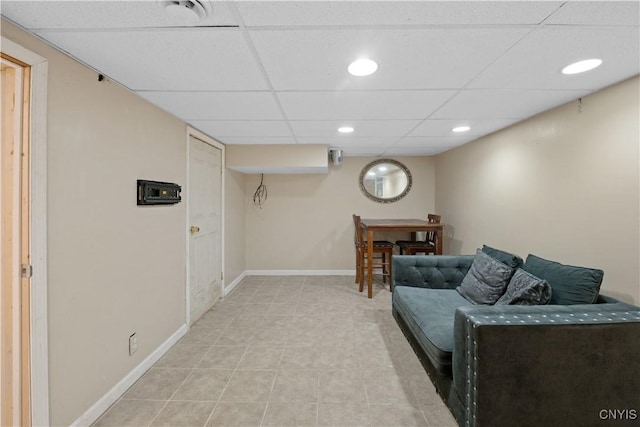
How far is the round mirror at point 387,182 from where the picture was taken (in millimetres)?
4812

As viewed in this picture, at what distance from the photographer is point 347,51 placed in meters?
1.36

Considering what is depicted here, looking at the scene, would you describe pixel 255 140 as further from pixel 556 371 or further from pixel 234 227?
pixel 556 371

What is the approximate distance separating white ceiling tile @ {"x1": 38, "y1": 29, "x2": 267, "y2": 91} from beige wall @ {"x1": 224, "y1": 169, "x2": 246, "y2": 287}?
217cm

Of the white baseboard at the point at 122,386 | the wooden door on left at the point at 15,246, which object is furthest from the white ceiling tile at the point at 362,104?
the white baseboard at the point at 122,386

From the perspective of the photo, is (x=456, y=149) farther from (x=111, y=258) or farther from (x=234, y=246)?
(x=111, y=258)

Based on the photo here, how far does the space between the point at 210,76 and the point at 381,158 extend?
3.59 m

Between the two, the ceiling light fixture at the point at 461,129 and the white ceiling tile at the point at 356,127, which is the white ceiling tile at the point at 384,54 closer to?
the white ceiling tile at the point at 356,127

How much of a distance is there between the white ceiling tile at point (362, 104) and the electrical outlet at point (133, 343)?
80.2 inches

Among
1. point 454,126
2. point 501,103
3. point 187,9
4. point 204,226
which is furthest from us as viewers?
point 204,226

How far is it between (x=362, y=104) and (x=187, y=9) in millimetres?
1392

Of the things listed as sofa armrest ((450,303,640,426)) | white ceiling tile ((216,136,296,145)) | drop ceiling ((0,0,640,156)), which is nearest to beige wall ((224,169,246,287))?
white ceiling tile ((216,136,296,145))

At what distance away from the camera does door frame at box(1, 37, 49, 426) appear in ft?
4.17

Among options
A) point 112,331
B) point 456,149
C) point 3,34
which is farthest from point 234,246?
point 456,149

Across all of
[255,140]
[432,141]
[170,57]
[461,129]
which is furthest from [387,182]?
[170,57]
